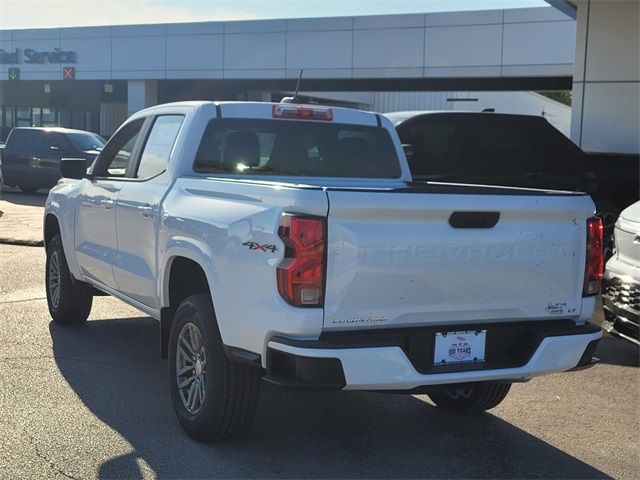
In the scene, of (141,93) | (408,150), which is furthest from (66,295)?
(141,93)

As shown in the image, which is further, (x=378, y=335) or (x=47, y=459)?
(x=47, y=459)

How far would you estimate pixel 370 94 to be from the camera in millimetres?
44844

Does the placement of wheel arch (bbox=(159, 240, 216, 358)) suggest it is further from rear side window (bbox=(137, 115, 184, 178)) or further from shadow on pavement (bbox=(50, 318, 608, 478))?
rear side window (bbox=(137, 115, 184, 178))

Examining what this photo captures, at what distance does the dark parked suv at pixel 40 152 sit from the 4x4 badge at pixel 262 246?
677 inches

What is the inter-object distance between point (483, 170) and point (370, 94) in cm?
3566

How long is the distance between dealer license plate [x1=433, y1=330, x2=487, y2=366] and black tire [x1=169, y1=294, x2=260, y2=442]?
96 cm

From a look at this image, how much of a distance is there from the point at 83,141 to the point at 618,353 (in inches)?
657

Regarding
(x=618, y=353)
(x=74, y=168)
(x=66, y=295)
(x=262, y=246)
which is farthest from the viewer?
(x=66, y=295)

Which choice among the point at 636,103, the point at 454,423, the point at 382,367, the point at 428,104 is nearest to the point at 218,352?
the point at 382,367

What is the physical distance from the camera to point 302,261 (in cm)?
371

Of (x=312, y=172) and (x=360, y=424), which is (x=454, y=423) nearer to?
(x=360, y=424)

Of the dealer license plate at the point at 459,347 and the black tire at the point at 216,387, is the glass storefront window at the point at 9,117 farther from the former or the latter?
the dealer license plate at the point at 459,347

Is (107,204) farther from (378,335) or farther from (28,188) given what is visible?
(28,188)

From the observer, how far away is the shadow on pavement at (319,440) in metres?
4.27
